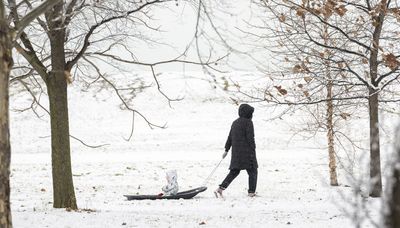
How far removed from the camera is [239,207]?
904 centimetres

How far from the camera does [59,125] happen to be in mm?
8578

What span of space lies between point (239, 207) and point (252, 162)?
1.99 m

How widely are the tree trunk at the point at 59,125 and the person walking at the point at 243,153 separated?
3427 mm

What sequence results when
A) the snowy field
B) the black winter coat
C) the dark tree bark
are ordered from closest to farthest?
the snowy field → the dark tree bark → the black winter coat

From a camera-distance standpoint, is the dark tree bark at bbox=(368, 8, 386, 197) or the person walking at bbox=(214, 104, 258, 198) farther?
the person walking at bbox=(214, 104, 258, 198)

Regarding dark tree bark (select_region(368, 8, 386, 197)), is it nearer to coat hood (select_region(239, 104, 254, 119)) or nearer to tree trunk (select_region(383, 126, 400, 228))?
coat hood (select_region(239, 104, 254, 119))

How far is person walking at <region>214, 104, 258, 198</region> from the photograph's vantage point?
1084 cm

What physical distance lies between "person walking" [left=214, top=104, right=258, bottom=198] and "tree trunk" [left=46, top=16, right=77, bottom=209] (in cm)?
343

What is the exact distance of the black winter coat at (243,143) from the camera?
35.6ft

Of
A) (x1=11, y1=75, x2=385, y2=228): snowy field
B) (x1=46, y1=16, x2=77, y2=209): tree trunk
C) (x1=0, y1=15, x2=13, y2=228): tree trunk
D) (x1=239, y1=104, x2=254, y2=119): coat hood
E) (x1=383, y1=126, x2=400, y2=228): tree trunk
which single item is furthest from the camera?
(x1=239, y1=104, x2=254, y2=119): coat hood

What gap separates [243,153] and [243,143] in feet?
0.72

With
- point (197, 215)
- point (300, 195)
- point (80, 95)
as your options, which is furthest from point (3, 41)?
point (80, 95)

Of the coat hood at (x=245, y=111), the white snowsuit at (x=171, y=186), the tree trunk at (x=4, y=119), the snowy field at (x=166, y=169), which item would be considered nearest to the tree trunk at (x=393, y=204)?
the snowy field at (x=166, y=169)

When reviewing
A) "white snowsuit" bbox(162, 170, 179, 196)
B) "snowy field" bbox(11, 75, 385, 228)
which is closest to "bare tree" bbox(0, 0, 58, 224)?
"snowy field" bbox(11, 75, 385, 228)
